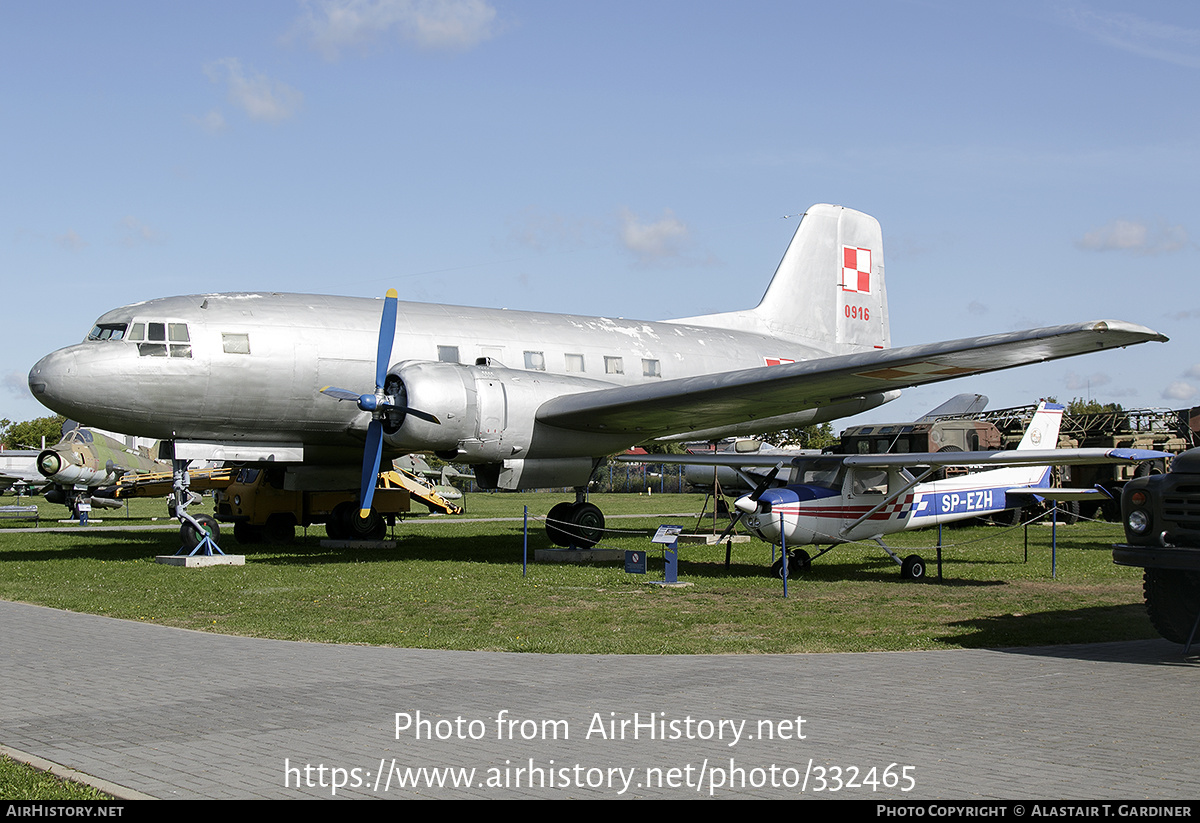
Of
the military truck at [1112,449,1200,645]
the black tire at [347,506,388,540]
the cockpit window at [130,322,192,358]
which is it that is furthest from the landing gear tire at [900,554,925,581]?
the cockpit window at [130,322,192,358]

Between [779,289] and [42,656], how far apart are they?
59.4 ft

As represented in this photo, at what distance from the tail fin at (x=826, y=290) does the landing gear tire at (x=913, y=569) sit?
9.19 metres

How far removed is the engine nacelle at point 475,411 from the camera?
15.9m

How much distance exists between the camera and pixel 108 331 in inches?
655

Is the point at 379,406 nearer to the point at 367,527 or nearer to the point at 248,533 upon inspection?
the point at 367,527

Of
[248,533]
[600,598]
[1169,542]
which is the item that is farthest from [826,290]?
[1169,542]

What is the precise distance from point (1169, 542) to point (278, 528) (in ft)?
58.3

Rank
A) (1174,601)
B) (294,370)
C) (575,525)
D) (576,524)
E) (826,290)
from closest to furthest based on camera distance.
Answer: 1. (1174,601)
2. (294,370)
3. (575,525)
4. (576,524)
5. (826,290)

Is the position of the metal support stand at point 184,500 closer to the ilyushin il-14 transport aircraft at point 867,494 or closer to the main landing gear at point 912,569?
the ilyushin il-14 transport aircraft at point 867,494

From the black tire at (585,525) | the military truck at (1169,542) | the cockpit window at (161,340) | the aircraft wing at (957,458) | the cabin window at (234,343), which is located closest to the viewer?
the military truck at (1169,542)

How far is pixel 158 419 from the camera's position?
54.2 ft

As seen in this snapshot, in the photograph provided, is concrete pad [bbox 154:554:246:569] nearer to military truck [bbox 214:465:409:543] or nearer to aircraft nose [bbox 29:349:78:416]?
aircraft nose [bbox 29:349:78:416]

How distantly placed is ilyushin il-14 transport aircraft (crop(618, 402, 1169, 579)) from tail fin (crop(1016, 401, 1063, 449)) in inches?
166

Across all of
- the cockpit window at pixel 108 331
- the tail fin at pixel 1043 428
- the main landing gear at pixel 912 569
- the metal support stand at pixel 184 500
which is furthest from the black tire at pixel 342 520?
the tail fin at pixel 1043 428
